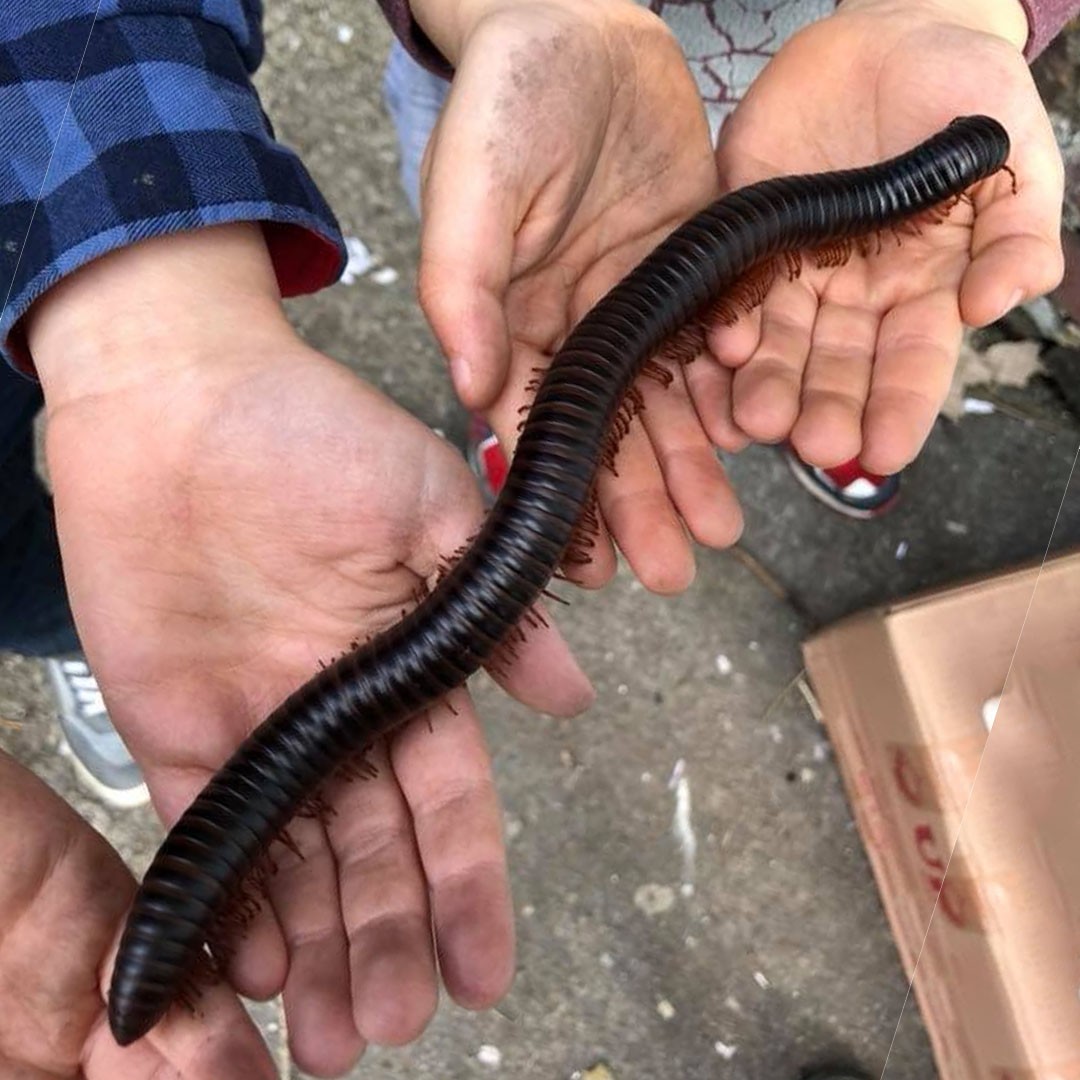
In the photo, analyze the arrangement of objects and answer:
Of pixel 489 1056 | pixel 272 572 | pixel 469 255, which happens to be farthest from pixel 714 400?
pixel 489 1056

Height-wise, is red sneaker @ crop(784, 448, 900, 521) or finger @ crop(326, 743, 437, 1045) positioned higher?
finger @ crop(326, 743, 437, 1045)

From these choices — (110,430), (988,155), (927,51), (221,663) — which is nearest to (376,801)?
(221,663)

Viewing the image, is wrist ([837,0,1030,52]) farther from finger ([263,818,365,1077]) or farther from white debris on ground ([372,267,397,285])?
finger ([263,818,365,1077])

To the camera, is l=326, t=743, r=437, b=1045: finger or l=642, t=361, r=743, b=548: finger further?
l=642, t=361, r=743, b=548: finger

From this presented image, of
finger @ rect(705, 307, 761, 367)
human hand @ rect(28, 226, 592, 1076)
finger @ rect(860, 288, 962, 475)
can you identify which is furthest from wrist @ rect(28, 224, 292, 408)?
finger @ rect(860, 288, 962, 475)

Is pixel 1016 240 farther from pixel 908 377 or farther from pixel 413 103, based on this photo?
pixel 413 103

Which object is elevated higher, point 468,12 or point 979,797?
point 468,12

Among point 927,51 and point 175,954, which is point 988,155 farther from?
point 175,954
